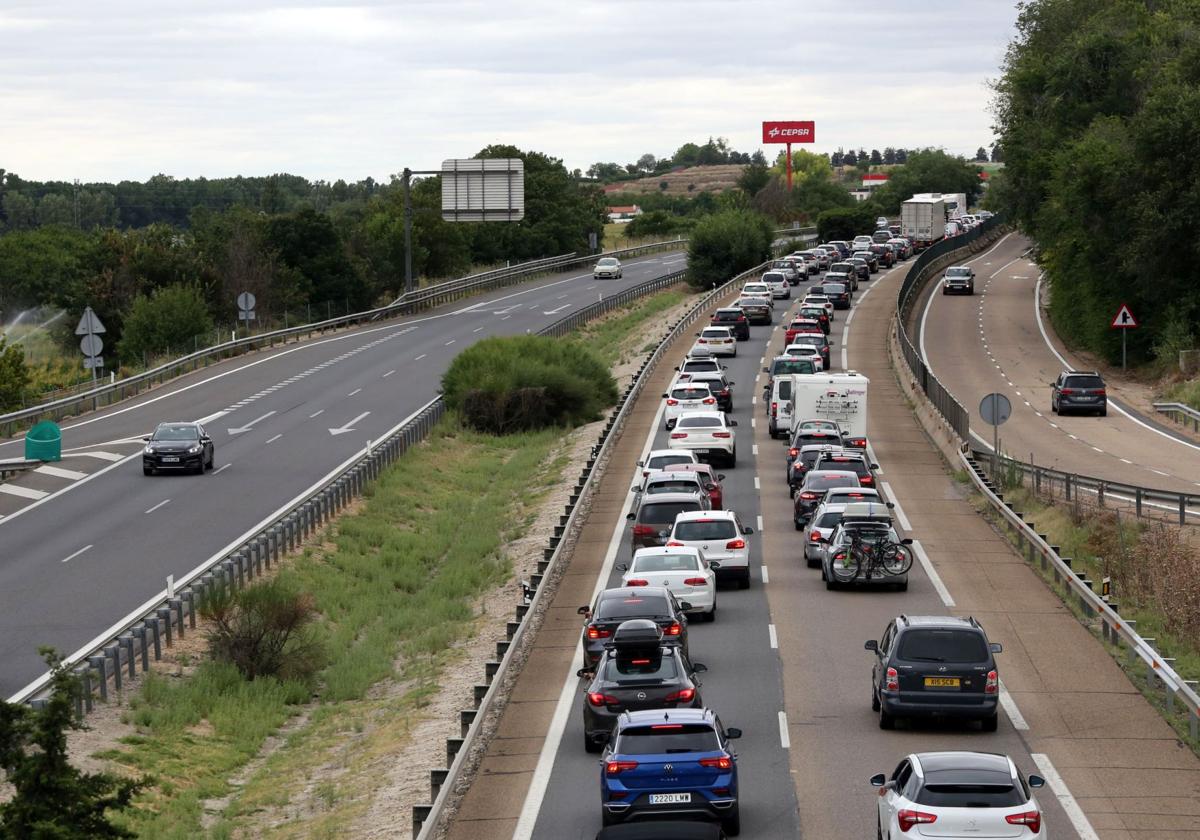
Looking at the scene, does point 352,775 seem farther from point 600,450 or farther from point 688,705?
point 600,450

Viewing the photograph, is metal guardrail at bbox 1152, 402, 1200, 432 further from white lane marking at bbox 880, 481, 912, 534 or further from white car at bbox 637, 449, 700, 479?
white car at bbox 637, 449, 700, 479

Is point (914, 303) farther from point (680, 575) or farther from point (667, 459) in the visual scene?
point (680, 575)

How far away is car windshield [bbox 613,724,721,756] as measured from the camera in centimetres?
1641

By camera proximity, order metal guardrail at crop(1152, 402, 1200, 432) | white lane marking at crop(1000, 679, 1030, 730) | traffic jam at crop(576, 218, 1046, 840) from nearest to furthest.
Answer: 1. traffic jam at crop(576, 218, 1046, 840)
2. white lane marking at crop(1000, 679, 1030, 730)
3. metal guardrail at crop(1152, 402, 1200, 432)

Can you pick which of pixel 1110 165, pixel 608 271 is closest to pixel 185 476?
pixel 1110 165

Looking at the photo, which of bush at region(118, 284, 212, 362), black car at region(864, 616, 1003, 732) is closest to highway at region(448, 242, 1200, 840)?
black car at region(864, 616, 1003, 732)

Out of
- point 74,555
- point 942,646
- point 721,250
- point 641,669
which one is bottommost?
point 74,555

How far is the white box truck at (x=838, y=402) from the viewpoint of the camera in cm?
4725

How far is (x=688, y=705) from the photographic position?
19656 mm

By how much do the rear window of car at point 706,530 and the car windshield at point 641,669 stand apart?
35.2 ft

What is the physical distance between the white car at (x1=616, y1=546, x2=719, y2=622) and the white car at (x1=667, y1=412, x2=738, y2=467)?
1763 centimetres

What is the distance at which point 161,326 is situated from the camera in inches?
2977

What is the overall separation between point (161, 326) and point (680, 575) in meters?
52.9

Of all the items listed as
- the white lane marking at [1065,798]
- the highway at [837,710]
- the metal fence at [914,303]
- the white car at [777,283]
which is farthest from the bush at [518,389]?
the white lane marking at [1065,798]
